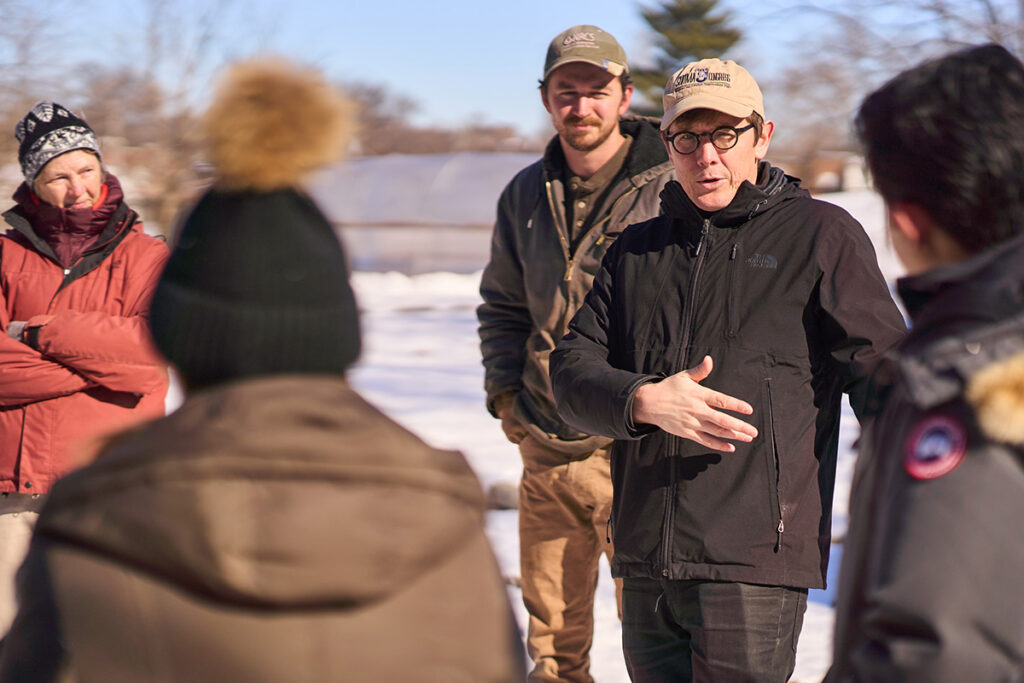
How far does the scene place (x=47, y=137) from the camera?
380cm

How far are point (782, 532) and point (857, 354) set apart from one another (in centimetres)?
48

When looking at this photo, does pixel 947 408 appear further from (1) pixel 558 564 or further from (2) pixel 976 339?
(1) pixel 558 564

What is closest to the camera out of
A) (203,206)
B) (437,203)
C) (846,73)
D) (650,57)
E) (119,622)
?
(119,622)

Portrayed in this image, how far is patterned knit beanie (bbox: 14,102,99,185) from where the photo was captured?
149 inches

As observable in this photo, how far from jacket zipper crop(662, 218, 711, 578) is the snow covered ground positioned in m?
0.53

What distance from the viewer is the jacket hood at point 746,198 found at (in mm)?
2838

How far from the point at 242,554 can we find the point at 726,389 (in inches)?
69.7

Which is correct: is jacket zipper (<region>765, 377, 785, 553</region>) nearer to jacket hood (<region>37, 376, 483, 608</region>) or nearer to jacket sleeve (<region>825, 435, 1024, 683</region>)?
jacket sleeve (<region>825, 435, 1024, 683</region>)

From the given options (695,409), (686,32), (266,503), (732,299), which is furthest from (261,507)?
(686,32)

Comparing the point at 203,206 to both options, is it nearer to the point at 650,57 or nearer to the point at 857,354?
the point at 857,354

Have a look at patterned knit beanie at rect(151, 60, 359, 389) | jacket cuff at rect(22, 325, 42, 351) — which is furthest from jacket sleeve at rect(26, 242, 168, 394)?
patterned knit beanie at rect(151, 60, 359, 389)

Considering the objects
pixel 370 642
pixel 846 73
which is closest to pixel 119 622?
pixel 370 642

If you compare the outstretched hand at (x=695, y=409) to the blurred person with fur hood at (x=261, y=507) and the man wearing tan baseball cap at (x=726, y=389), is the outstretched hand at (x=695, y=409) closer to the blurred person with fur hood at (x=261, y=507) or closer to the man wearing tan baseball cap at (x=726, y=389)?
the man wearing tan baseball cap at (x=726, y=389)

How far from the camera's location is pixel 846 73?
13.3 meters
